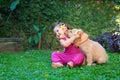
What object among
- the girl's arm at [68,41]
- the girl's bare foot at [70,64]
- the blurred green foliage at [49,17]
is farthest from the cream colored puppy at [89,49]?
the blurred green foliage at [49,17]

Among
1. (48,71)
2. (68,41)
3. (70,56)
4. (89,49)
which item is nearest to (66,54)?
(70,56)

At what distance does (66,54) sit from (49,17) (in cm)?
360

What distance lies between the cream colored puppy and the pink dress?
3.1 inches

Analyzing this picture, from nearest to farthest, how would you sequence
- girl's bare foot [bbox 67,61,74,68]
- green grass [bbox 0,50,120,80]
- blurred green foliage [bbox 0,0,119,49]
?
green grass [bbox 0,50,120,80]
girl's bare foot [bbox 67,61,74,68]
blurred green foliage [bbox 0,0,119,49]

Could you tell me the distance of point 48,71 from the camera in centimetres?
535

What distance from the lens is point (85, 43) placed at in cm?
581

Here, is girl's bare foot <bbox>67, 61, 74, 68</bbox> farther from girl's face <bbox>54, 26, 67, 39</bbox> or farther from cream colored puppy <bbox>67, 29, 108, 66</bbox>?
girl's face <bbox>54, 26, 67, 39</bbox>

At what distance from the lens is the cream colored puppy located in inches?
227

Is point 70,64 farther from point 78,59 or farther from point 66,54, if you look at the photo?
point 66,54

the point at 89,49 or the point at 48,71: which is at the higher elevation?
the point at 89,49

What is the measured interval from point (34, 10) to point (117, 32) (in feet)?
7.08

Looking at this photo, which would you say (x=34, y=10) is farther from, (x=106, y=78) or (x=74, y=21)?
(x=106, y=78)

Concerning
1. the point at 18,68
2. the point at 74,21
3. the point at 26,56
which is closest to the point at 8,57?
the point at 26,56

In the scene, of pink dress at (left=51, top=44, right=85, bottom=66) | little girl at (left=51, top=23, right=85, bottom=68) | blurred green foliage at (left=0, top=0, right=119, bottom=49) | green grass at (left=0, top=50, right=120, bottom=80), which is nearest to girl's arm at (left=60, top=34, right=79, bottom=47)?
little girl at (left=51, top=23, right=85, bottom=68)
